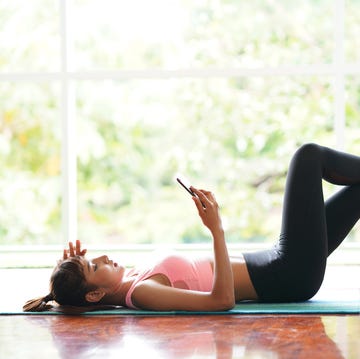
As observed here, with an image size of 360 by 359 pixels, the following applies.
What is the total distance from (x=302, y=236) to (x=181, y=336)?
66 centimetres

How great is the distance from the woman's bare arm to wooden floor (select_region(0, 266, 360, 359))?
48 millimetres

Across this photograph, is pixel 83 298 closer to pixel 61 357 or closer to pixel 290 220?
pixel 61 357

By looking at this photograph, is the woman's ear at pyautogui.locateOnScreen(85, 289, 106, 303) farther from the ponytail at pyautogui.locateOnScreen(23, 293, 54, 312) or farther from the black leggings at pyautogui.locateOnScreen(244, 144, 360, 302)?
the black leggings at pyautogui.locateOnScreen(244, 144, 360, 302)

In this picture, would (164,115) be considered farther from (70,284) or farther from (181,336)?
(181,336)

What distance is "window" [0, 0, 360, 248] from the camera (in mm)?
7070

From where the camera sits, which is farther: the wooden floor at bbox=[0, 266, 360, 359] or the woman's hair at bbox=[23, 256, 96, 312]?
the woman's hair at bbox=[23, 256, 96, 312]

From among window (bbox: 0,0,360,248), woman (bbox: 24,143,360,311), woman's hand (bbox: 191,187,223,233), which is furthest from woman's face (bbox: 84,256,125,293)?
window (bbox: 0,0,360,248)

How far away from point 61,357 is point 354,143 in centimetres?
470

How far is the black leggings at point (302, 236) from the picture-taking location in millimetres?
2814

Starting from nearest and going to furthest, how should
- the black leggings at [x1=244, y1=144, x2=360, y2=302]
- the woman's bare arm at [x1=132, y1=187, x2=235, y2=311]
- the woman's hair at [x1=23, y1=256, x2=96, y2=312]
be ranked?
the woman's bare arm at [x1=132, y1=187, x2=235, y2=311], the woman's hair at [x1=23, y1=256, x2=96, y2=312], the black leggings at [x1=244, y1=144, x2=360, y2=302]

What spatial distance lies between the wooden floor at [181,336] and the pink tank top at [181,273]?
0.13 metres

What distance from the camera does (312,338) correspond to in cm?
234

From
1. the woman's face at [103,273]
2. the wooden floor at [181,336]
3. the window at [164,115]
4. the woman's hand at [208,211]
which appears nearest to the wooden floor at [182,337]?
the wooden floor at [181,336]

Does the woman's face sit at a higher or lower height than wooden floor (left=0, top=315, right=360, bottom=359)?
higher
